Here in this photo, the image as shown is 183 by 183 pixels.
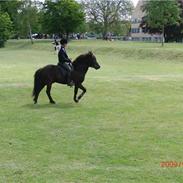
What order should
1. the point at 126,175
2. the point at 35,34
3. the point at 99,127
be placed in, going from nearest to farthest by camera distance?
the point at 126,175
the point at 99,127
the point at 35,34

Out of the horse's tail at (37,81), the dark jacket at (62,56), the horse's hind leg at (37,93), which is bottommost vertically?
the horse's hind leg at (37,93)

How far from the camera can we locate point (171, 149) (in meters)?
11.6

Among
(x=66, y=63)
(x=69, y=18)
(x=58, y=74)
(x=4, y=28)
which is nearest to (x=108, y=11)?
A: (x=69, y=18)

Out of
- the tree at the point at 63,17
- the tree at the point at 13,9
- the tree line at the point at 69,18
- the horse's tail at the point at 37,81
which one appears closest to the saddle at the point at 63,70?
the horse's tail at the point at 37,81

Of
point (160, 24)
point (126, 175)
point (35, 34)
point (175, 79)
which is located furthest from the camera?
A: point (35, 34)

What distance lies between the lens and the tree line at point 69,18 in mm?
101938

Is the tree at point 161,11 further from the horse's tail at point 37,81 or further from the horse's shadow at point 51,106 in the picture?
the horse's tail at point 37,81

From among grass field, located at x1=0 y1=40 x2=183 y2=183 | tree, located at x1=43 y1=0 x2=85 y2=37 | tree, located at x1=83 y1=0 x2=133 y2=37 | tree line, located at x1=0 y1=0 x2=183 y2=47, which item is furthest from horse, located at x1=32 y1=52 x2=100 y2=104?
tree, located at x1=83 y1=0 x2=133 y2=37

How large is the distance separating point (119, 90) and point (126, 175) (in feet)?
47.5

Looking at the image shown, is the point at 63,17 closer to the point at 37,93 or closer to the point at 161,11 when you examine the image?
the point at 161,11

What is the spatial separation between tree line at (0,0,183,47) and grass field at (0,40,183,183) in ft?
206

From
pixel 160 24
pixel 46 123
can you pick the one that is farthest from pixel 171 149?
pixel 160 24

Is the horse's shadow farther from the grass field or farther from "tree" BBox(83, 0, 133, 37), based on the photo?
"tree" BBox(83, 0, 133, 37)

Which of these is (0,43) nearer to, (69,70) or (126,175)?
(69,70)
